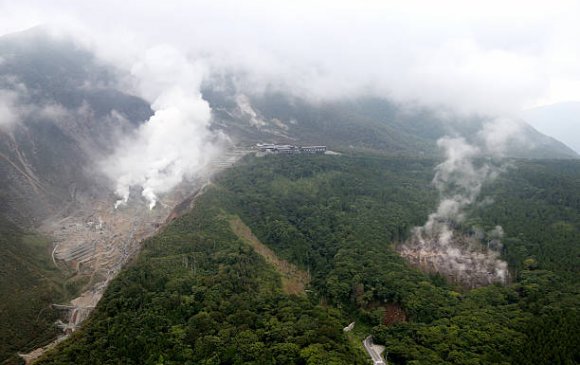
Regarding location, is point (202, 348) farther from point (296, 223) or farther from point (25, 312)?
point (296, 223)

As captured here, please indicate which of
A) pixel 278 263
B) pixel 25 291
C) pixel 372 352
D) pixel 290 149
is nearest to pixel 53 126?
pixel 290 149

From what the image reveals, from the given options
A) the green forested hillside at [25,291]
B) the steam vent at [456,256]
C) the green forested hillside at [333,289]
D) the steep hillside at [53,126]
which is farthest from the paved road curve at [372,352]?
the steep hillside at [53,126]

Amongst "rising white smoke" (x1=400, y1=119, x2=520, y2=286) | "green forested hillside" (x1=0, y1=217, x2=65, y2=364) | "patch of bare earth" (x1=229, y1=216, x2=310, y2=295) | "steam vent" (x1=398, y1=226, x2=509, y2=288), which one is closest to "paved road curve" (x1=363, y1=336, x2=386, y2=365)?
"patch of bare earth" (x1=229, y1=216, x2=310, y2=295)

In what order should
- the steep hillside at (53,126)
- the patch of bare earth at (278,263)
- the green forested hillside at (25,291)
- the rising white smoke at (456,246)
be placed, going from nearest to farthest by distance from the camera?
the green forested hillside at (25,291) < the patch of bare earth at (278,263) < the rising white smoke at (456,246) < the steep hillside at (53,126)

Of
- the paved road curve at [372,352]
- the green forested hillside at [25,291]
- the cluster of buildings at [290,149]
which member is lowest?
the green forested hillside at [25,291]

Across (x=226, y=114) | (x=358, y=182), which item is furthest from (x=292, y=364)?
(x=226, y=114)

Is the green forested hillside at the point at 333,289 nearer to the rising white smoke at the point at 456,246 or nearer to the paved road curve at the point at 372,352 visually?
the paved road curve at the point at 372,352

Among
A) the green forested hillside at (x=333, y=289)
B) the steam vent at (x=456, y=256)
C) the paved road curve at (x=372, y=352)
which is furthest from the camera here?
the steam vent at (x=456, y=256)
